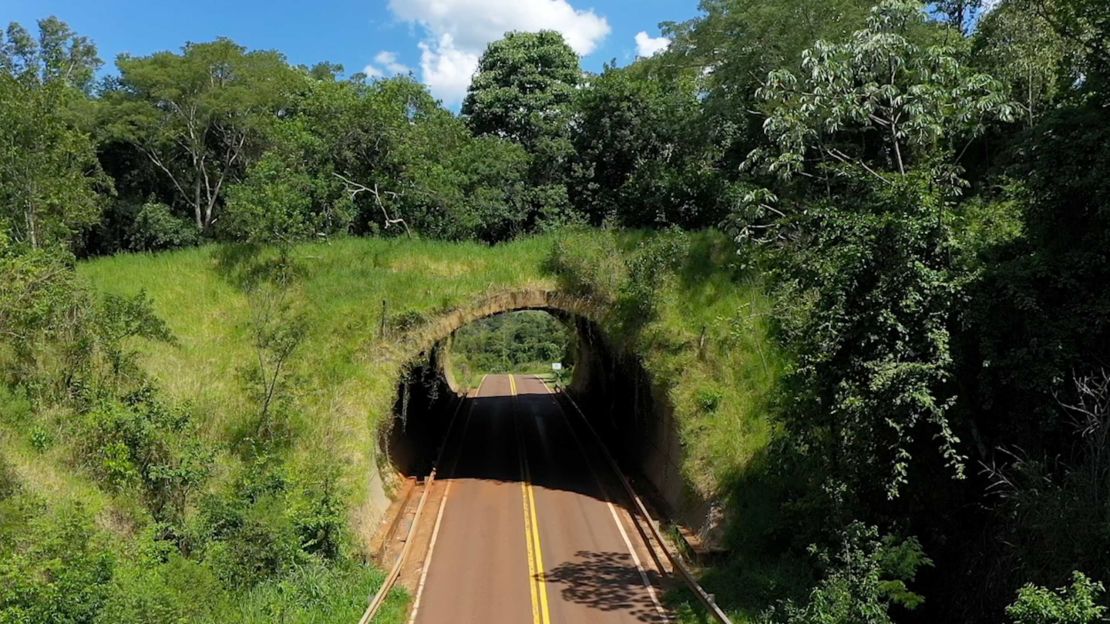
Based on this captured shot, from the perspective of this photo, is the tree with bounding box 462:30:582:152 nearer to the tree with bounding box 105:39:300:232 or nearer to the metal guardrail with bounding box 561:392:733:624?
the tree with bounding box 105:39:300:232

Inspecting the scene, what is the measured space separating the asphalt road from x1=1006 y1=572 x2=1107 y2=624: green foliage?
21.9 ft

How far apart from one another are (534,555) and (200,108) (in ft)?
101

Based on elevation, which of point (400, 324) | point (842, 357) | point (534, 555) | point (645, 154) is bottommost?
point (534, 555)

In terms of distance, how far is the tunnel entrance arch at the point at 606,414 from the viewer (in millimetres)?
21409

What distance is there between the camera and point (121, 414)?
655 inches

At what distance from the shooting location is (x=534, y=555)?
1780 cm

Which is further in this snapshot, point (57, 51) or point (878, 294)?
point (57, 51)

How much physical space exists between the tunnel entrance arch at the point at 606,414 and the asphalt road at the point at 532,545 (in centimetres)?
121

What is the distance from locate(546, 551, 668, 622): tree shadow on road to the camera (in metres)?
15.0

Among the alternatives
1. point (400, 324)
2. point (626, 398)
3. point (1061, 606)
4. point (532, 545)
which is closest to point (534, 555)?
point (532, 545)

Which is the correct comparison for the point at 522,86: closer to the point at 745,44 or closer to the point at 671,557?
the point at 745,44

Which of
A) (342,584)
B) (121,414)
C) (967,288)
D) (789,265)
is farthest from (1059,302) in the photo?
(121,414)

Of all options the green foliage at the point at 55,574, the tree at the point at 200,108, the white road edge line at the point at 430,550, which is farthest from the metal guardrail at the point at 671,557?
the tree at the point at 200,108

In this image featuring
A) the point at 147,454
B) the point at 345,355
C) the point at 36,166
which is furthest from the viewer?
the point at 36,166
